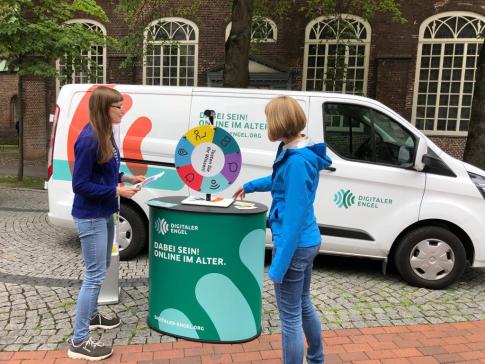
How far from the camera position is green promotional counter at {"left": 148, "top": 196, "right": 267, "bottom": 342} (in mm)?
3457

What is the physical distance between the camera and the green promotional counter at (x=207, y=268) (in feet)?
11.3

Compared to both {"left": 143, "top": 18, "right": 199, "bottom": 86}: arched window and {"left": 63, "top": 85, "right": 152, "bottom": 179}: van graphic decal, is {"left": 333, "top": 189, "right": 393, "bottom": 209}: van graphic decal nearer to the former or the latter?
{"left": 63, "top": 85, "right": 152, "bottom": 179}: van graphic decal

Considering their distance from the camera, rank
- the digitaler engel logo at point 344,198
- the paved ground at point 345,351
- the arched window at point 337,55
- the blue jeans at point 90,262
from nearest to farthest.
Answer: the blue jeans at point 90,262 → the paved ground at point 345,351 → the digitaler engel logo at point 344,198 → the arched window at point 337,55

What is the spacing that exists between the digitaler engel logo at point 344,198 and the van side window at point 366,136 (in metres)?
0.40

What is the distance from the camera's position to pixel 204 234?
345cm

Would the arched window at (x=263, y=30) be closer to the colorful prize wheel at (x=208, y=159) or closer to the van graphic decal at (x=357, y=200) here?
the van graphic decal at (x=357, y=200)

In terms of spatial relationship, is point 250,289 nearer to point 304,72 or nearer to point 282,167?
point 282,167

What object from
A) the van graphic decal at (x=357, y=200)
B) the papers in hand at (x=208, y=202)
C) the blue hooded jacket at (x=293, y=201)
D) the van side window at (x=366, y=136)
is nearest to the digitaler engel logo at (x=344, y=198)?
the van graphic decal at (x=357, y=200)

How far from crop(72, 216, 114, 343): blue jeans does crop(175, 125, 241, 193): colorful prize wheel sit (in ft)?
2.32

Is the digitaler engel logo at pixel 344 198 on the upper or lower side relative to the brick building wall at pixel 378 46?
lower

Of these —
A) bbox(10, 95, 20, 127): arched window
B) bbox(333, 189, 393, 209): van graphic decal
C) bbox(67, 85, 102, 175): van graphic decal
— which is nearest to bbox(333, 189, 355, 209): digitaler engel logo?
bbox(333, 189, 393, 209): van graphic decal

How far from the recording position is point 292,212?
2.56 m

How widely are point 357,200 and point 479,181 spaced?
1.32 meters

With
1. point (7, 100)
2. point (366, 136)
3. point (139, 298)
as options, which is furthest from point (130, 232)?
point (7, 100)
